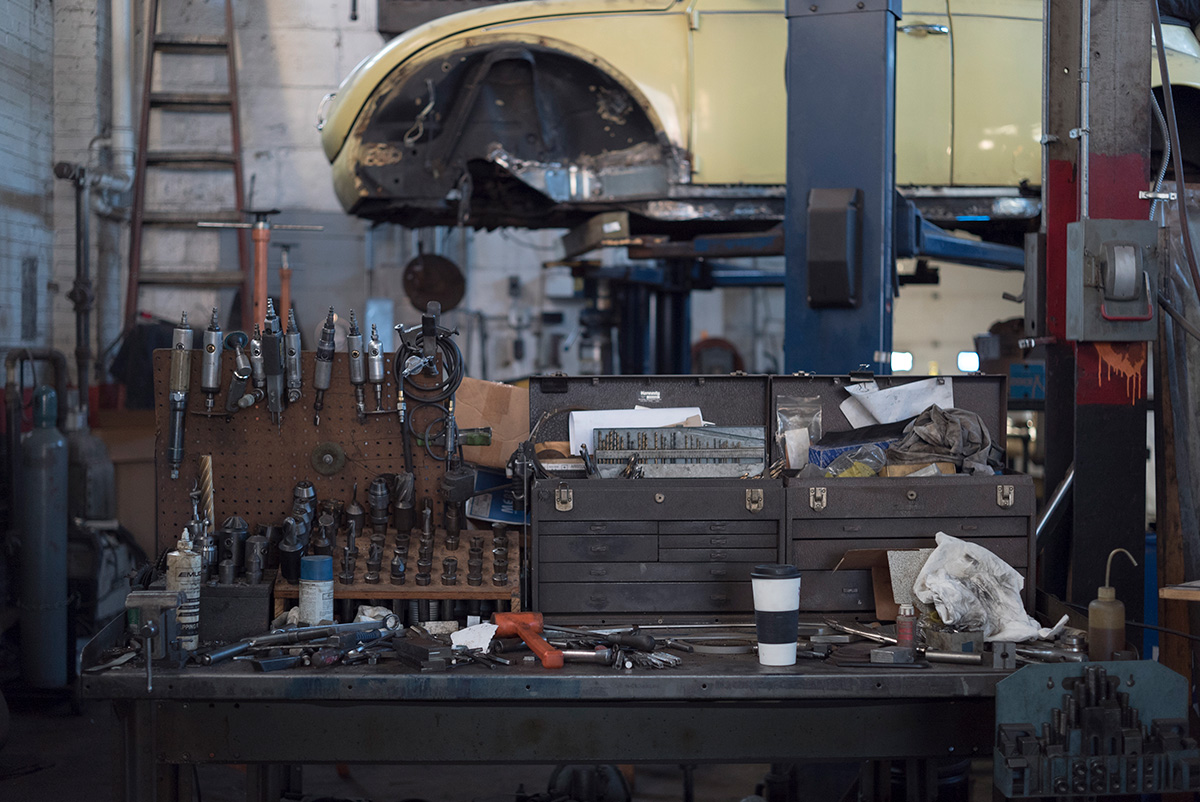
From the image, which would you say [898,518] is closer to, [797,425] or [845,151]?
[797,425]

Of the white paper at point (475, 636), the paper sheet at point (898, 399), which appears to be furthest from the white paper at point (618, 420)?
the white paper at point (475, 636)

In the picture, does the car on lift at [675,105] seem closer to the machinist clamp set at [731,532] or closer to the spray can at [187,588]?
the machinist clamp set at [731,532]

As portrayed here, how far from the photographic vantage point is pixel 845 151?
9.68ft

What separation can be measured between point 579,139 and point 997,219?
1.69 m

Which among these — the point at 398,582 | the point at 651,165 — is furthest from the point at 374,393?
the point at 651,165

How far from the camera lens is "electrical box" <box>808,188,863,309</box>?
2.90 metres

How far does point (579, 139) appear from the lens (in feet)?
13.3

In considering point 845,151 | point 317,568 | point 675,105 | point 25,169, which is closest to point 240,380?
point 317,568

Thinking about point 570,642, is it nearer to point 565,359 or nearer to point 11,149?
point 11,149

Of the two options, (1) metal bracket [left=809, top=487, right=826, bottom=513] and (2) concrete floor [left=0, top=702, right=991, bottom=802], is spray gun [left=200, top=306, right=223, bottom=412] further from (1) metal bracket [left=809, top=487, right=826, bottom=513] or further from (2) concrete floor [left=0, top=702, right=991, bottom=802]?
(2) concrete floor [left=0, top=702, right=991, bottom=802]

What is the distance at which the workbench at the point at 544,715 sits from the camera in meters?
1.74

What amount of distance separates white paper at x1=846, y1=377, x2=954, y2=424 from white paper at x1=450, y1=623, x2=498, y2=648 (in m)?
1.02

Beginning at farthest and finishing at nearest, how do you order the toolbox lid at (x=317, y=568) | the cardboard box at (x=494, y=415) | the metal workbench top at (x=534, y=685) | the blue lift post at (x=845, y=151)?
the blue lift post at (x=845, y=151), the cardboard box at (x=494, y=415), the toolbox lid at (x=317, y=568), the metal workbench top at (x=534, y=685)

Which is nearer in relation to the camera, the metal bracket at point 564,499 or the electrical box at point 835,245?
the metal bracket at point 564,499
